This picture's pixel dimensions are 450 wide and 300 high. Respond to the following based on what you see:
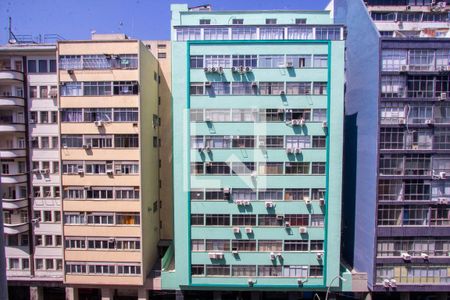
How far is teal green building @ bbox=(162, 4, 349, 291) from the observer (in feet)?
→ 50.9

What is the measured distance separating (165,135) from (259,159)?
801 centimetres

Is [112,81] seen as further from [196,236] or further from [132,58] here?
[196,236]

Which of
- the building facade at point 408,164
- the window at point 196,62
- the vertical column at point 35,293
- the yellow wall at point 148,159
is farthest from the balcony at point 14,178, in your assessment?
the building facade at point 408,164

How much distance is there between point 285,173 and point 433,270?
10626 millimetres

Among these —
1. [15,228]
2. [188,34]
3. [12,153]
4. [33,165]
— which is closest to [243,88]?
[188,34]

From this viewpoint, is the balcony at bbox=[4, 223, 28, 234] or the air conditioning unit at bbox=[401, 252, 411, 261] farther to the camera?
the balcony at bbox=[4, 223, 28, 234]

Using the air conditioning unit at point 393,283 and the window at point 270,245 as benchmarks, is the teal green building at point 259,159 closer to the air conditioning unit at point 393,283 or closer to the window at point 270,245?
the window at point 270,245

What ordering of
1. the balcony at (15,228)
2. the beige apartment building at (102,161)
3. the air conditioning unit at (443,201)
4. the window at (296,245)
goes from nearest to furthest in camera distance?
the air conditioning unit at (443,201), the beige apartment building at (102,161), the window at (296,245), the balcony at (15,228)

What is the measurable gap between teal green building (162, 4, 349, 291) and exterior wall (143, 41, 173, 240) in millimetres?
4285

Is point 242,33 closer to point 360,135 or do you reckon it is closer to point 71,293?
point 360,135

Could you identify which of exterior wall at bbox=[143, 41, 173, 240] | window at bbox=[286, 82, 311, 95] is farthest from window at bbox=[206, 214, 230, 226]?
window at bbox=[286, 82, 311, 95]

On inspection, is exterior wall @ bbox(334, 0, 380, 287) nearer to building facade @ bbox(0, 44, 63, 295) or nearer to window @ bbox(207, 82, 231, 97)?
window @ bbox(207, 82, 231, 97)

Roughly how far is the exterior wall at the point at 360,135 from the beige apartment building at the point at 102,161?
13751mm

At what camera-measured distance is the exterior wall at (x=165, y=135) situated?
19703 millimetres
